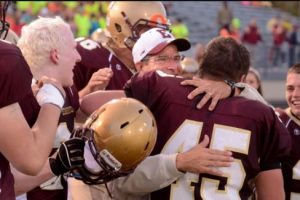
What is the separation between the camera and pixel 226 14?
19281mm

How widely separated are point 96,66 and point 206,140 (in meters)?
1.64

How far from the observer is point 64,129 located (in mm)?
3203

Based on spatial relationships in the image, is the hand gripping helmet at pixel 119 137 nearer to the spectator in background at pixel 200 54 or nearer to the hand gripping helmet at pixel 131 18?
the spectator in background at pixel 200 54

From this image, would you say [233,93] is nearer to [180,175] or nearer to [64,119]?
[180,175]

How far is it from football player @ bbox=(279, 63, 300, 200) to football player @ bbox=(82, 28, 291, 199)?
23.2 inches

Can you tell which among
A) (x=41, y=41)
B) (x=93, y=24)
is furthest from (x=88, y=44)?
(x=93, y=24)

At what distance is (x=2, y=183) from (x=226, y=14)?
17.5 metres

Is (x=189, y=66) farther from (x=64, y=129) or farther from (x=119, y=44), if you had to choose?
(x=64, y=129)

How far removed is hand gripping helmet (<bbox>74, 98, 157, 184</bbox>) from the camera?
222cm

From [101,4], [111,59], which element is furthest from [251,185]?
[101,4]

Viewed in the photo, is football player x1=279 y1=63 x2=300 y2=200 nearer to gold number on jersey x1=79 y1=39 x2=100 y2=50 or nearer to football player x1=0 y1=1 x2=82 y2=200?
gold number on jersey x1=79 y1=39 x2=100 y2=50

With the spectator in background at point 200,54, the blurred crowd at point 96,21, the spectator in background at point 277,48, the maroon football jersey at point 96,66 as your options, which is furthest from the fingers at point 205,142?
the spectator in background at point 277,48

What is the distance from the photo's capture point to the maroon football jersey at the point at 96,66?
3.94 meters

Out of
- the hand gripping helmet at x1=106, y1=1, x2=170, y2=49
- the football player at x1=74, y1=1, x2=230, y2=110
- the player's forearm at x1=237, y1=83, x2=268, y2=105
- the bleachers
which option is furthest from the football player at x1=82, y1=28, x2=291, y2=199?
the bleachers
